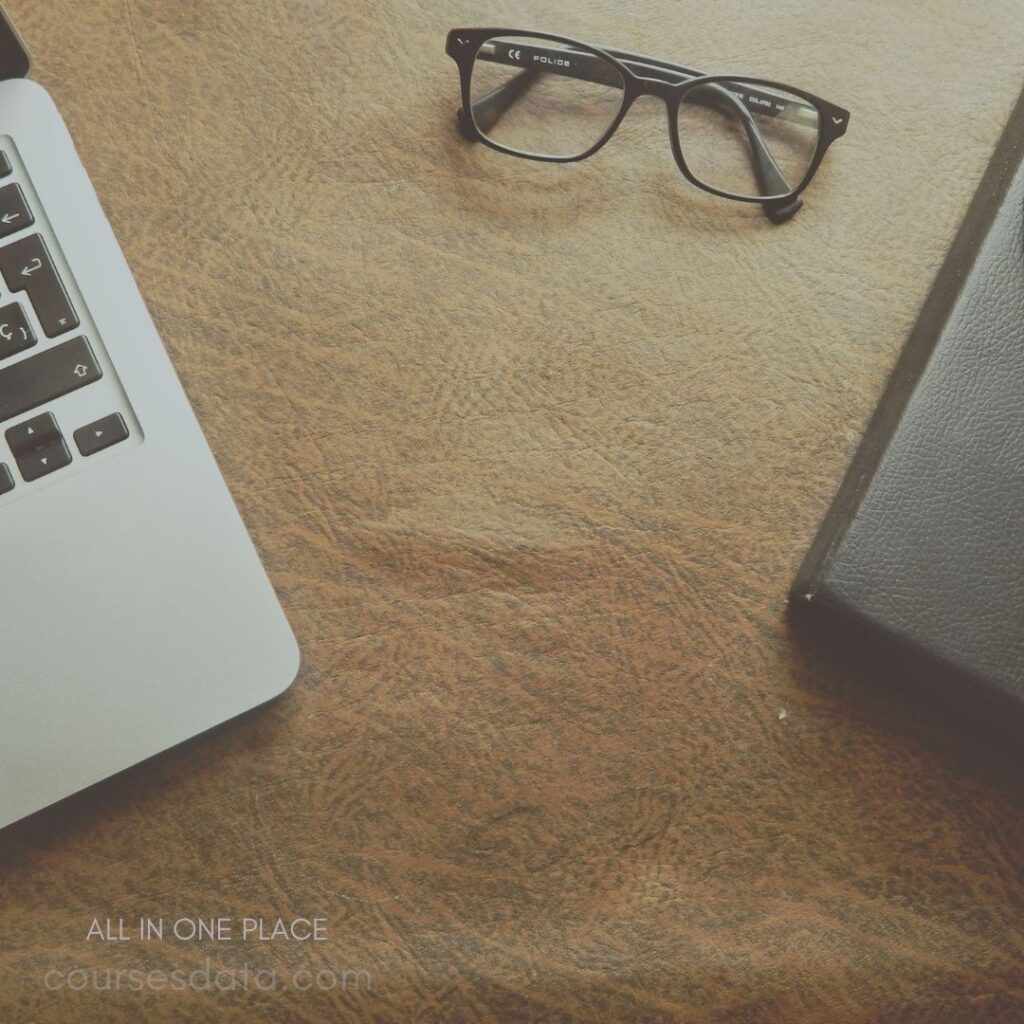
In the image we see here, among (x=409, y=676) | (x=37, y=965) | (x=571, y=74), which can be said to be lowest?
(x=37, y=965)

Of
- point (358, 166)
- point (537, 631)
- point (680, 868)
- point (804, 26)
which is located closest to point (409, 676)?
point (537, 631)

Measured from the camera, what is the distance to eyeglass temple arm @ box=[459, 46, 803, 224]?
516 mm

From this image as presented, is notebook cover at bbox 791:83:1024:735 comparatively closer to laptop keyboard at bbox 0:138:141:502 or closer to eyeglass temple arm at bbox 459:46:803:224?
eyeglass temple arm at bbox 459:46:803:224

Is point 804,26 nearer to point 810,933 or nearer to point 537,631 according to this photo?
point 537,631

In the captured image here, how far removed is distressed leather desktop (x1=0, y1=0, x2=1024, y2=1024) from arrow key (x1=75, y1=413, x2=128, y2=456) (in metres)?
0.06

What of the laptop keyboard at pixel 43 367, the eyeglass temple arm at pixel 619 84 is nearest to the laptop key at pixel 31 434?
the laptop keyboard at pixel 43 367

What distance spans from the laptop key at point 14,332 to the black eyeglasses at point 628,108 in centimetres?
25

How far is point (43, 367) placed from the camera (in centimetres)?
43

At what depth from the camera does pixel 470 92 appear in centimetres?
51

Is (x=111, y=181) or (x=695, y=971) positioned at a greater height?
(x=111, y=181)

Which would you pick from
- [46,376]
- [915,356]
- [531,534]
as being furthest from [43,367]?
[915,356]

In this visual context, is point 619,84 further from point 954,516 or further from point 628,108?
point 954,516

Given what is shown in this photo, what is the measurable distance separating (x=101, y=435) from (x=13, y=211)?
0.11 metres

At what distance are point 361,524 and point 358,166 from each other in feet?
0.65
